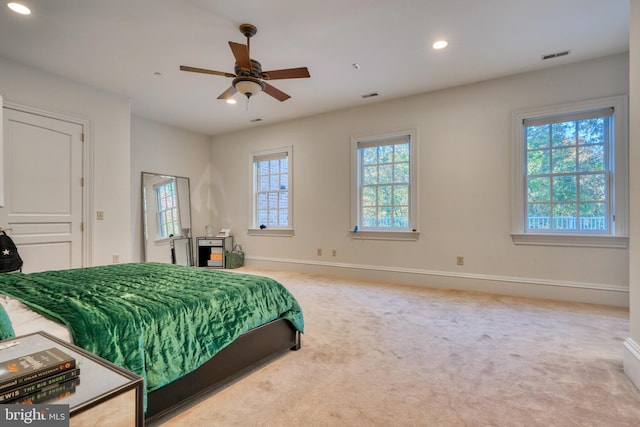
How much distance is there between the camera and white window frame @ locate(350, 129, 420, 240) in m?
4.60

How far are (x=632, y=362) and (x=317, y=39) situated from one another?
3521 mm

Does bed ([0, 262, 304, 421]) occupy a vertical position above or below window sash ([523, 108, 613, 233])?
below

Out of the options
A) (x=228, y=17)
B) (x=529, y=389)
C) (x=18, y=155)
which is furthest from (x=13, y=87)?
(x=529, y=389)

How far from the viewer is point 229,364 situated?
186 centimetres

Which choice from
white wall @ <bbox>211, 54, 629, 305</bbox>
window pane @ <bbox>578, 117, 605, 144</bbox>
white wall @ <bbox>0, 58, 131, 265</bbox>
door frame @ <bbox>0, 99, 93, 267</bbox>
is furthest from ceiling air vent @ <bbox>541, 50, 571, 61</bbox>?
door frame @ <bbox>0, 99, 93, 267</bbox>

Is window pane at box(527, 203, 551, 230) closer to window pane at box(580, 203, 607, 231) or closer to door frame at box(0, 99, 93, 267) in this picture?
window pane at box(580, 203, 607, 231)

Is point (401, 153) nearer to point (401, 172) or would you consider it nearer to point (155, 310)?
point (401, 172)

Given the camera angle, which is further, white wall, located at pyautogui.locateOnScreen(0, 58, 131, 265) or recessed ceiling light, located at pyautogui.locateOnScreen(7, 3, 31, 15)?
white wall, located at pyautogui.locateOnScreen(0, 58, 131, 265)

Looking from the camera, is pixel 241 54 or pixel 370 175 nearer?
pixel 241 54

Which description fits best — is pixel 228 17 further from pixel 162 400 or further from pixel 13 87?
pixel 162 400

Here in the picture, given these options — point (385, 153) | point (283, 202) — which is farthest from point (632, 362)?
point (283, 202)

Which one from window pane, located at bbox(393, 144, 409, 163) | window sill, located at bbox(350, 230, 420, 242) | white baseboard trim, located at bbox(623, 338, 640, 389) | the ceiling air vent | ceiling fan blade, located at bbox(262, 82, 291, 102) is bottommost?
white baseboard trim, located at bbox(623, 338, 640, 389)

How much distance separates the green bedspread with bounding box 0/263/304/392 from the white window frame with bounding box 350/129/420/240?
273 cm

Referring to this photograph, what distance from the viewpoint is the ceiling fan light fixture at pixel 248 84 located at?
2.87 m
